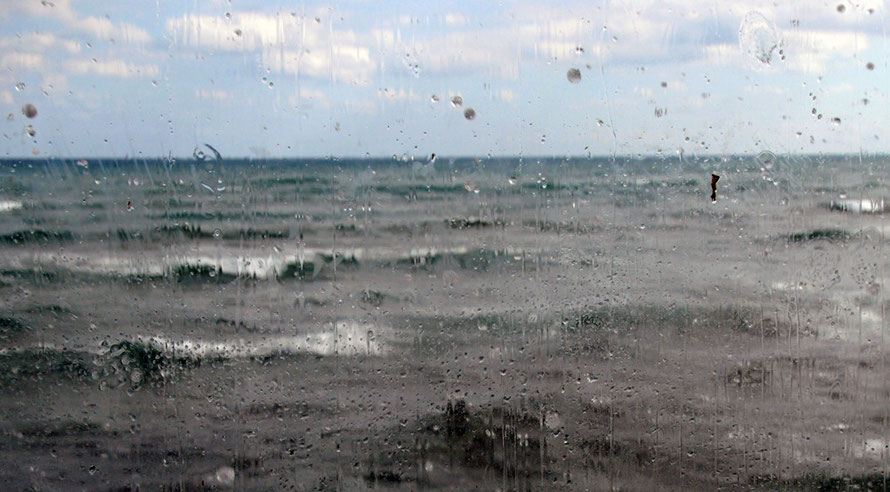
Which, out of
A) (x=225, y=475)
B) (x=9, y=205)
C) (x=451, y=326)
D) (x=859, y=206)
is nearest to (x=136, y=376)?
(x=225, y=475)

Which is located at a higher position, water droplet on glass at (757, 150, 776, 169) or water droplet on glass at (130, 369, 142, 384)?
water droplet on glass at (757, 150, 776, 169)

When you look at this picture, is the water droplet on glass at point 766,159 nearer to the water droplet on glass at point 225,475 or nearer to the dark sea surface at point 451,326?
the dark sea surface at point 451,326

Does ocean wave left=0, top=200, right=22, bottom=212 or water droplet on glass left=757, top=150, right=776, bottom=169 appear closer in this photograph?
water droplet on glass left=757, top=150, right=776, bottom=169

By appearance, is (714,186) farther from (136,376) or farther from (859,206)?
(136,376)

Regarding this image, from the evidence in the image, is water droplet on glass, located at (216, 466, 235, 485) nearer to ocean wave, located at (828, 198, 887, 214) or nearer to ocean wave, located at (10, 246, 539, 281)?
ocean wave, located at (10, 246, 539, 281)

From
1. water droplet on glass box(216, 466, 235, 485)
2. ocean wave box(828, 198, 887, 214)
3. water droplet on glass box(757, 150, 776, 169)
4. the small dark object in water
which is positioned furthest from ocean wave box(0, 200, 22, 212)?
ocean wave box(828, 198, 887, 214)

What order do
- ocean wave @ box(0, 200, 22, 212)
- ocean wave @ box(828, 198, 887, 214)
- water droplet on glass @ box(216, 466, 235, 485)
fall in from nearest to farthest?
water droplet on glass @ box(216, 466, 235, 485)
ocean wave @ box(828, 198, 887, 214)
ocean wave @ box(0, 200, 22, 212)

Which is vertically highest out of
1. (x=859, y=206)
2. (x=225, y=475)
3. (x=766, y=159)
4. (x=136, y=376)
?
(x=766, y=159)

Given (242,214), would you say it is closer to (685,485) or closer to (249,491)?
(249,491)

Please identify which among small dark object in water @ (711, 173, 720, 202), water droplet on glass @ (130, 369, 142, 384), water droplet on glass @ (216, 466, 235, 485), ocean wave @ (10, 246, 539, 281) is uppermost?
small dark object in water @ (711, 173, 720, 202)

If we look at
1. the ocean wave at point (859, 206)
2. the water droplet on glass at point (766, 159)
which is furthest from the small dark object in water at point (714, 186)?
the ocean wave at point (859, 206)
